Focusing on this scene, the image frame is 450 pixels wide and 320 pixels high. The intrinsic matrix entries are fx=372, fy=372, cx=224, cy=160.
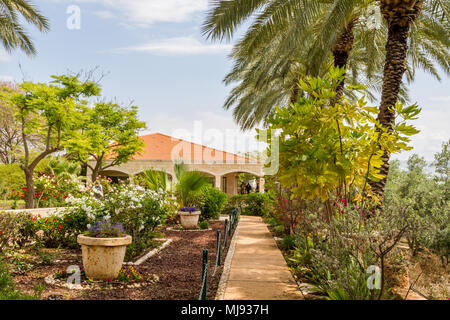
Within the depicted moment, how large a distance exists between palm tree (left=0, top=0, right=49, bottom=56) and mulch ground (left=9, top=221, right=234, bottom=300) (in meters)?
10.5

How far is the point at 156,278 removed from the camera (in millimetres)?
6035

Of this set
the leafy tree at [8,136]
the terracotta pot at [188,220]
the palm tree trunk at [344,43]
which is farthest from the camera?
the leafy tree at [8,136]

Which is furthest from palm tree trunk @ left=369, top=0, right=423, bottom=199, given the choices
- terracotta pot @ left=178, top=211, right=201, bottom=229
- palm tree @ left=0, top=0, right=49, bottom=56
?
palm tree @ left=0, top=0, right=49, bottom=56

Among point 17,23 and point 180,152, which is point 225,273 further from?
point 180,152

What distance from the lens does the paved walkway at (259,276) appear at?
5203 mm

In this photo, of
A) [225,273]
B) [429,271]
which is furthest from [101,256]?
[429,271]

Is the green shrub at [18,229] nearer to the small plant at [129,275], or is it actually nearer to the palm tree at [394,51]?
the small plant at [129,275]

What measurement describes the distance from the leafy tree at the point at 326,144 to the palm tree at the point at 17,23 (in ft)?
41.1

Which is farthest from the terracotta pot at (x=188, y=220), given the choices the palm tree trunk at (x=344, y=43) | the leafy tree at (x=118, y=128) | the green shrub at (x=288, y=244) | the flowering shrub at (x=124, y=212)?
the leafy tree at (x=118, y=128)

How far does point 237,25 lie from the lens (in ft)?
31.0

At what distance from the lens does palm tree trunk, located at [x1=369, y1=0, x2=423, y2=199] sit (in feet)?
27.3

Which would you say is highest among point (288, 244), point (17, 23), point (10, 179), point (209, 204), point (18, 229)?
point (17, 23)

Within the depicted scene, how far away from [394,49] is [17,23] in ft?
45.6

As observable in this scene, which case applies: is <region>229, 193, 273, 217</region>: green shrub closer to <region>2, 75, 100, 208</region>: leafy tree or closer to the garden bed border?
<region>2, 75, 100, 208</region>: leafy tree
